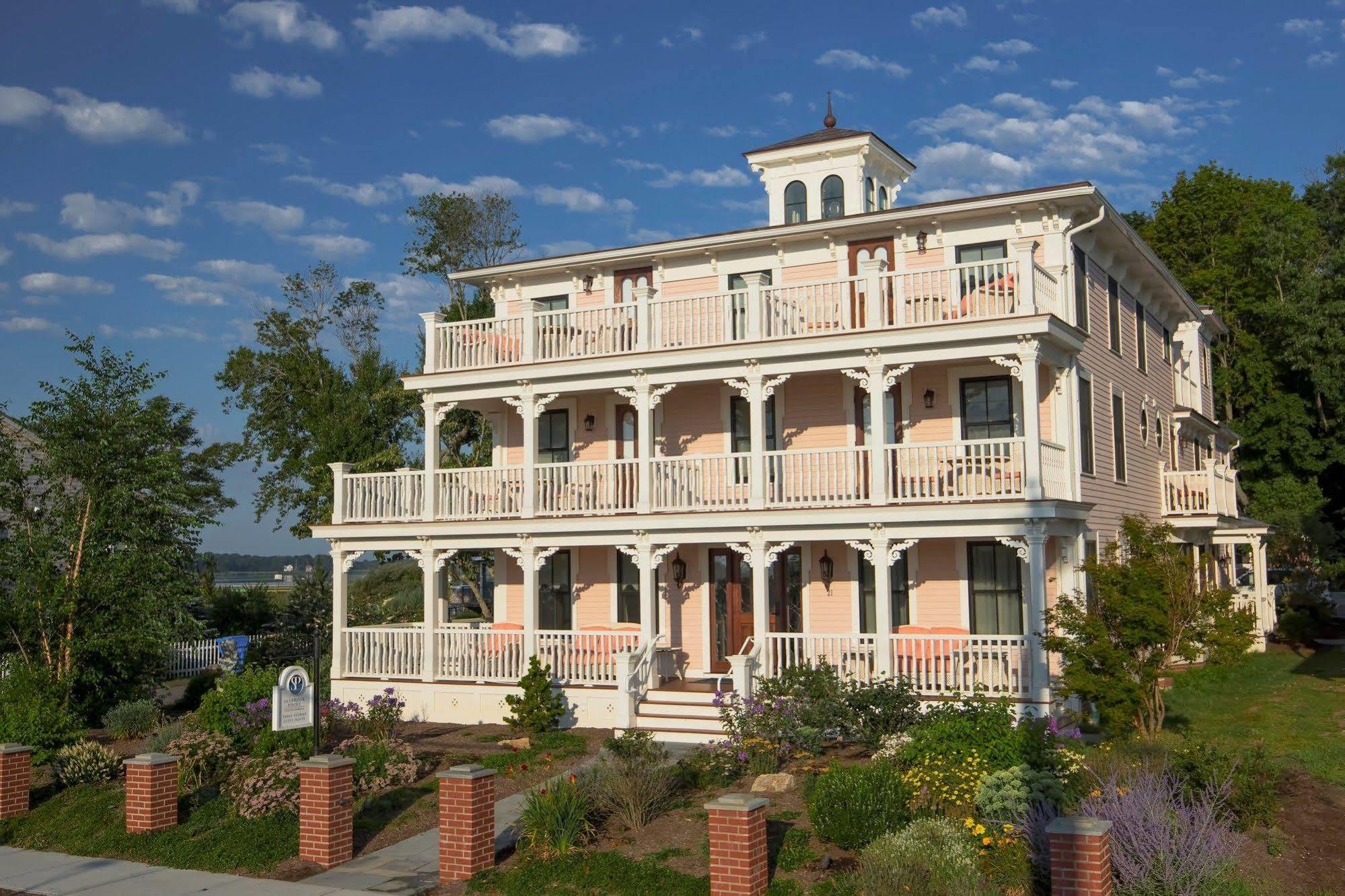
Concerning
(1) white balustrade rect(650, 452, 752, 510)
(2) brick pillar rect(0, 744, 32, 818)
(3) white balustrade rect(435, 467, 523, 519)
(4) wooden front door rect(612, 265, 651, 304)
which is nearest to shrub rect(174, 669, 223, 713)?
(3) white balustrade rect(435, 467, 523, 519)

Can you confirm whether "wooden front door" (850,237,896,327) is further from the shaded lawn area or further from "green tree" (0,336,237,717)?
"green tree" (0,336,237,717)

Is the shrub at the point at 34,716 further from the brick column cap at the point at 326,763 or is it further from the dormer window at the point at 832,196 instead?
the dormer window at the point at 832,196

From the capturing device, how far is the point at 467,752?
18.2 metres

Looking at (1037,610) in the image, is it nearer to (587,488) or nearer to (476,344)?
Answer: (587,488)

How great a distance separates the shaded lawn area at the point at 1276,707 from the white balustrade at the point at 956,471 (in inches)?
174

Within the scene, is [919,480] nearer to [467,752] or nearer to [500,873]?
[467,752]

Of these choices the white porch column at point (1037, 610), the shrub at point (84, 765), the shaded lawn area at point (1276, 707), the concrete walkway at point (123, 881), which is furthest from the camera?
the white porch column at point (1037, 610)

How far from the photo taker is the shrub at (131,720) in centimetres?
2027

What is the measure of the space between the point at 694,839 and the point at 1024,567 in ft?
28.3

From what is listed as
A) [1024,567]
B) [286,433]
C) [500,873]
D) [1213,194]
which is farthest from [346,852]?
[1213,194]

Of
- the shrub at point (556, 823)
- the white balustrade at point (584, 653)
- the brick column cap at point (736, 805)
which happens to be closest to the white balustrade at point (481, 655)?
the white balustrade at point (584, 653)

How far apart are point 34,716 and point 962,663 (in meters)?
13.6

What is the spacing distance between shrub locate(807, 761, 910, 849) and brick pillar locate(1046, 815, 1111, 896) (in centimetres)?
211

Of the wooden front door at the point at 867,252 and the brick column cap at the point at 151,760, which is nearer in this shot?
the brick column cap at the point at 151,760
